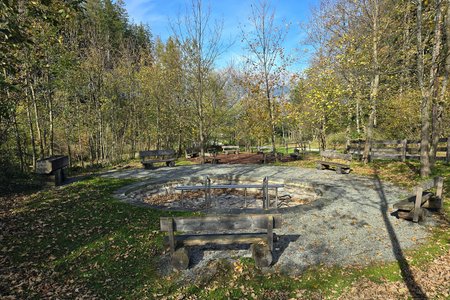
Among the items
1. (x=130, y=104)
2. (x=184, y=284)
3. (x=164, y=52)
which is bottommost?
(x=184, y=284)

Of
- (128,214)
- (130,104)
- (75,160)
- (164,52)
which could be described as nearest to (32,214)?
(128,214)

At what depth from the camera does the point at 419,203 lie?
5.79m

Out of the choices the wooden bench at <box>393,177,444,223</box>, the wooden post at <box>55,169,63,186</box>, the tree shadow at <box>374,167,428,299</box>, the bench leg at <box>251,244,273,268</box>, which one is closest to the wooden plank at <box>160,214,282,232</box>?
the bench leg at <box>251,244,273,268</box>

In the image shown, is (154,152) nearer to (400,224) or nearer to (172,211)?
(172,211)

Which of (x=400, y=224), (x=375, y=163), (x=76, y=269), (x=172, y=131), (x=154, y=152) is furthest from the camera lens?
(x=172, y=131)

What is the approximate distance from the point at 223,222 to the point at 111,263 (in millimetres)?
2370

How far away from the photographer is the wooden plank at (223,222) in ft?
13.8

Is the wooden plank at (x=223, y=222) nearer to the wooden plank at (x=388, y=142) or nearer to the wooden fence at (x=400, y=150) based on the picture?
the wooden fence at (x=400, y=150)

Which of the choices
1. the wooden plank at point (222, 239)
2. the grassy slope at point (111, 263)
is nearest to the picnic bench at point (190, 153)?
the grassy slope at point (111, 263)

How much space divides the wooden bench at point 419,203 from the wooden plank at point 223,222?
3.80m

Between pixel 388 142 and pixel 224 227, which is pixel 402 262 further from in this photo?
pixel 388 142

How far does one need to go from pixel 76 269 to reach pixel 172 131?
18135 mm

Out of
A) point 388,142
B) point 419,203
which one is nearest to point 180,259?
point 419,203

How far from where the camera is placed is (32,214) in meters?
6.95
